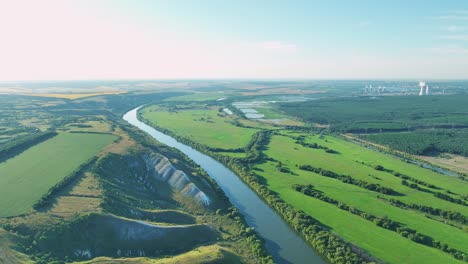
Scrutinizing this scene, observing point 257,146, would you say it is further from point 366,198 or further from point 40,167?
point 40,167

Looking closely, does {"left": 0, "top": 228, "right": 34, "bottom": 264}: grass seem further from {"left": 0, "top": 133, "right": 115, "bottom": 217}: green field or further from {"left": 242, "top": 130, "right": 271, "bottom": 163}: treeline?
{"left": 242, "top": 130, "right": 271, "bottom": 163}: treeline

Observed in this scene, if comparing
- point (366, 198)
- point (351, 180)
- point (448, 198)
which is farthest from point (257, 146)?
point (448, 198)

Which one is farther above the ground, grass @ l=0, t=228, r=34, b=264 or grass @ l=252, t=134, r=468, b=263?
grass @ l=0, t=228, r=34, b=264

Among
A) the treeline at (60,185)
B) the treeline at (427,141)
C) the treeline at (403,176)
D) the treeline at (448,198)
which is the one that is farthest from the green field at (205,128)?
the treeline at (448,198)

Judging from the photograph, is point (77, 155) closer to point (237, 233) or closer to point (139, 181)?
point (139, 181)

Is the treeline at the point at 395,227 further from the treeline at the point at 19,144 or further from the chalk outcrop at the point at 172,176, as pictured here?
the treeline at the point at 19,144

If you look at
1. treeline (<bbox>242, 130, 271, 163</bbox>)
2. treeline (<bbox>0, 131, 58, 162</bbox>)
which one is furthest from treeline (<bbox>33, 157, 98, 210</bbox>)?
treeline (<bbox>242, 130, 271, 163</bbox>)
